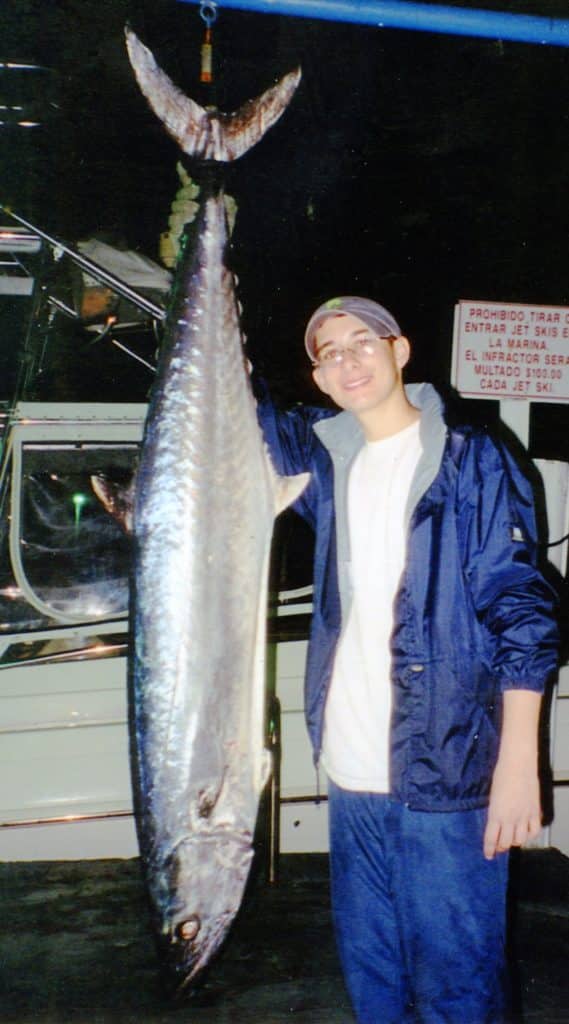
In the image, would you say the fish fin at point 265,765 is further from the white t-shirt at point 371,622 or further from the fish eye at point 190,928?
the fish eye at point 190,928

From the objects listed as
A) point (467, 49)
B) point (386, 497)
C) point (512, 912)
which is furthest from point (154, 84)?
point (467, 49)

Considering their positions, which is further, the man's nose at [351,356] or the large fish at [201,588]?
the man's nose at [351,356]

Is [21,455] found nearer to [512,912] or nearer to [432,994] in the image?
[432,994]

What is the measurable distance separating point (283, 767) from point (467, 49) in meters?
4.40

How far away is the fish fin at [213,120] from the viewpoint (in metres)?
1.80

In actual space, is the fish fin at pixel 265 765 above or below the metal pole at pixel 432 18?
below

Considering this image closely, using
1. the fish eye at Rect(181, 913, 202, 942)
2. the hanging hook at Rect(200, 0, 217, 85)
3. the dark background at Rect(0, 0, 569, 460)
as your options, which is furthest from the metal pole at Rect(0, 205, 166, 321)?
the fish eye at Rect(181, 913, 202, 942)

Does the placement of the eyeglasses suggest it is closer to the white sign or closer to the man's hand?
the man's hand

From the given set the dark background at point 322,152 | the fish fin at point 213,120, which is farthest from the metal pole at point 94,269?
the fish fin at point 213,120

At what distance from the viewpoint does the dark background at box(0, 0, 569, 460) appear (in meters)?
4.21

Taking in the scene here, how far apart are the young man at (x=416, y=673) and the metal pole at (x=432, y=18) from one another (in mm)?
769

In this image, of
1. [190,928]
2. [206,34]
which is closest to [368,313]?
[206,34]

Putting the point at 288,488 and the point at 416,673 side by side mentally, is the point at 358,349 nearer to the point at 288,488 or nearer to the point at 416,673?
the point at 288,488

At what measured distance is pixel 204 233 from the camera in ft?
5.97
